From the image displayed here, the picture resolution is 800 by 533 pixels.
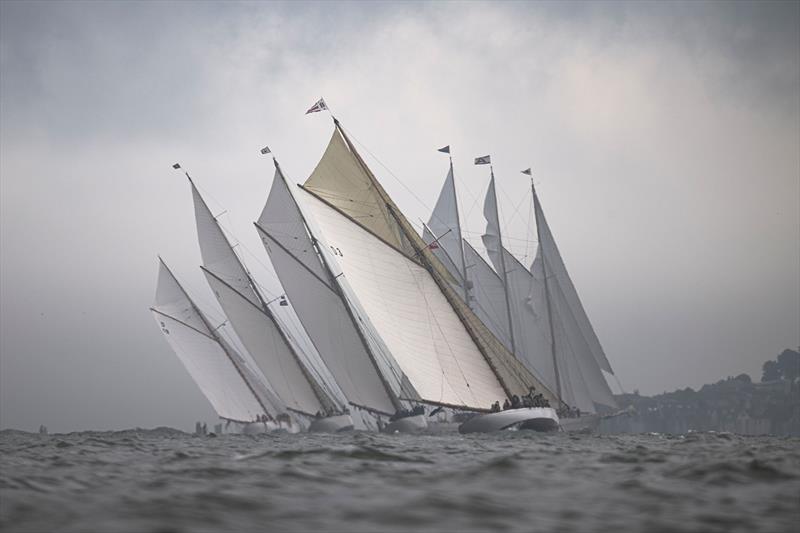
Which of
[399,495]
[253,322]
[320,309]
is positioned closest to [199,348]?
[253,322]

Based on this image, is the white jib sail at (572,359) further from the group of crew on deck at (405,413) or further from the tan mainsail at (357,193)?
the tan mainsail at (357,193)

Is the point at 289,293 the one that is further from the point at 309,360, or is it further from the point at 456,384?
the point at 456,384

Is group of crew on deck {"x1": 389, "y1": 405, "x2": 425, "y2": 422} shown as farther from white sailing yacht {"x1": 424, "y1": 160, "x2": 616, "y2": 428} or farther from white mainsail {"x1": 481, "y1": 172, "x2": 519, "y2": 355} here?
white mainsail {"x1": 481, "y1": 172, "x2": 519, "y2": 355}

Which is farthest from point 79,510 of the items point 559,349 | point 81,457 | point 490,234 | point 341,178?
point 490,234

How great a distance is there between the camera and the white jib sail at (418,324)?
45.3 meters

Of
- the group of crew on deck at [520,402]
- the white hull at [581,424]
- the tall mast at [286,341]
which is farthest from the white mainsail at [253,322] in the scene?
the group of crew on deck at [520,402]

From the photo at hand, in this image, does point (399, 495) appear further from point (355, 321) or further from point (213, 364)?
point (213, 364)

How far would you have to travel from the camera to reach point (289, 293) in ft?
232

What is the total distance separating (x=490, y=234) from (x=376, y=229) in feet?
138

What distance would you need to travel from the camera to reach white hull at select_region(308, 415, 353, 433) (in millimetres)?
82500

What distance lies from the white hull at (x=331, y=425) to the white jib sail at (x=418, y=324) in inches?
1481

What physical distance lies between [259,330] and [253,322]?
3.32ft

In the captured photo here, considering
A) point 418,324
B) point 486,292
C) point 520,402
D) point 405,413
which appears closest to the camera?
point 418,324

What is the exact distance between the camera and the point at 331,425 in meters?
82.9
